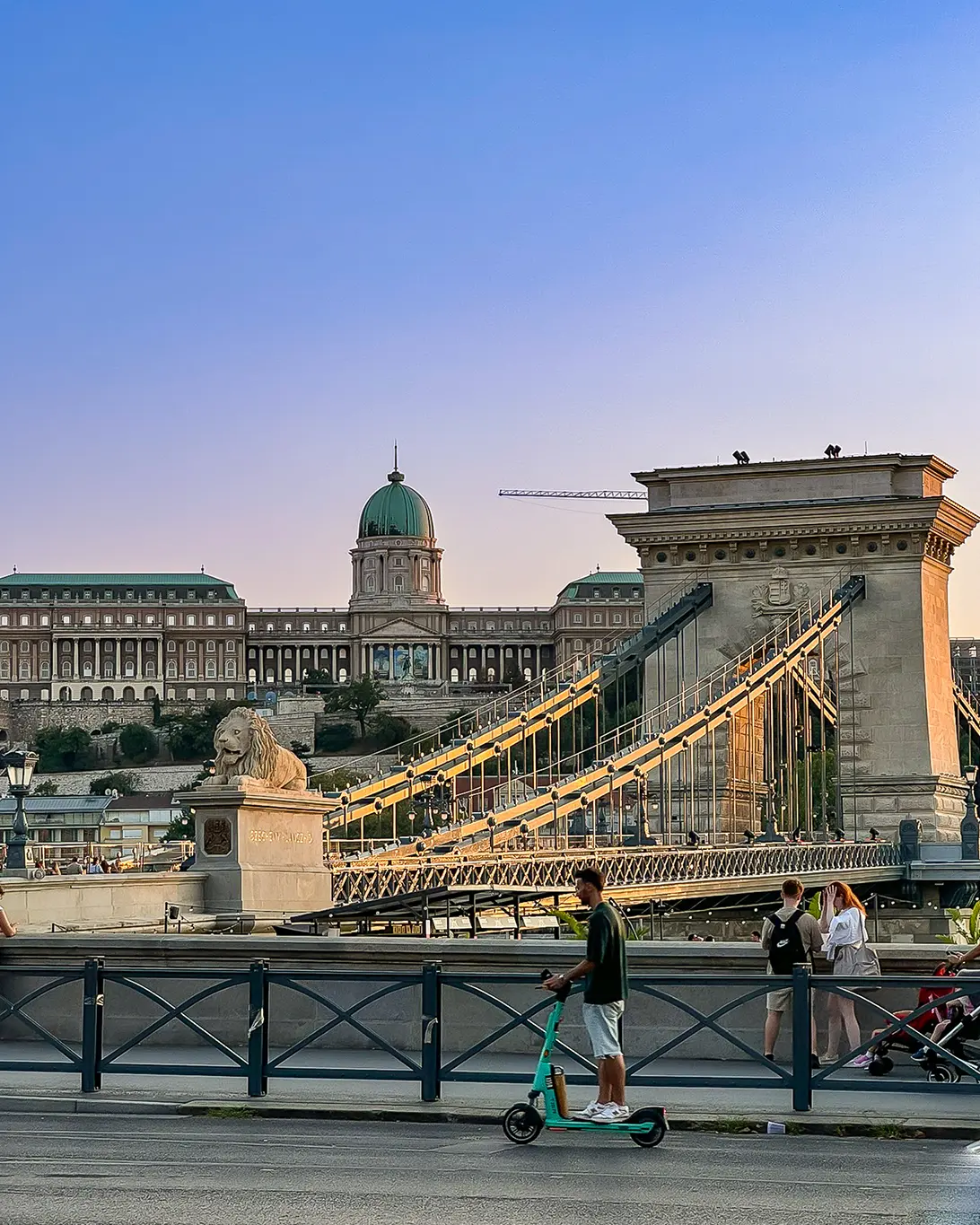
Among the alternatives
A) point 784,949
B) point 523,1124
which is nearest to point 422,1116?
point 523,1124

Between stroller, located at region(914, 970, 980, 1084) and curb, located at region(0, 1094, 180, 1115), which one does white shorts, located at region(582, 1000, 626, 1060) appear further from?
curb, located at region(0, 1094, 180, 1115)

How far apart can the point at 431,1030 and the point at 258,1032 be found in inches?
51.3

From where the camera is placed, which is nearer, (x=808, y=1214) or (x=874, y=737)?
(x=808, y=1214)

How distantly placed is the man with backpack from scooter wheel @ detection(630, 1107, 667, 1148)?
247 cm

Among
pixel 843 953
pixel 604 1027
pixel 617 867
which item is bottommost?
pixel 617 867

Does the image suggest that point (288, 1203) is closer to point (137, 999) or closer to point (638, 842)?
point (137, 999)

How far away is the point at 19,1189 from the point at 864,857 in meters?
54.7

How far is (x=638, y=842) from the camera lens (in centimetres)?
5897

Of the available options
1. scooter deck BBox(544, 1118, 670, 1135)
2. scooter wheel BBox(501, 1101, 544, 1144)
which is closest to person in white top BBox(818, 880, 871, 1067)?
scooter deck BBox(544, 1118, 670, 1135)

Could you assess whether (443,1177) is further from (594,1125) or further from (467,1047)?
(467,1047)

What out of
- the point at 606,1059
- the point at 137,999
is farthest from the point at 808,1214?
the point at 137,999

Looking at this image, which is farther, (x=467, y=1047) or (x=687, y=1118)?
(x=467, y=1047)

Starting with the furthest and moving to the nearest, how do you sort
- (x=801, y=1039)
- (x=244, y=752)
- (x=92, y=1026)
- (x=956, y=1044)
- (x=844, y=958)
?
(x=244, y=752) → (x=844, y=958) → (x=92, y=1026) → (x=956, y=1044) → (x=801, y=1039)

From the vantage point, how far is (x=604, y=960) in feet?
46.9
